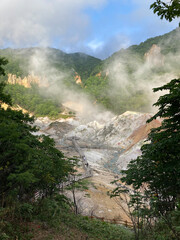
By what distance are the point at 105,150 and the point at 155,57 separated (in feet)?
434

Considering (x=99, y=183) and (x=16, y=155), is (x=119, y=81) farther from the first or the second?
(x=16, y=155)

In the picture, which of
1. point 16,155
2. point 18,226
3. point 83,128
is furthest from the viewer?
point 83,128

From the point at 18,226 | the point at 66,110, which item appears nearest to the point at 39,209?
the point at 18,226

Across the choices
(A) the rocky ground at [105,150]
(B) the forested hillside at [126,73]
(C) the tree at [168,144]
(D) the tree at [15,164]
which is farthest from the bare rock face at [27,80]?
(C) the tree at [168,144]

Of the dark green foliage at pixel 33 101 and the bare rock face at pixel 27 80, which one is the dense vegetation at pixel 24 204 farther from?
the bare rock face at pixel 27 80

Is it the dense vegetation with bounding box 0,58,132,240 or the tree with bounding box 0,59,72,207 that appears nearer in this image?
the tree with bounding box 0,59,72,207

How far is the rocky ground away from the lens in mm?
20802

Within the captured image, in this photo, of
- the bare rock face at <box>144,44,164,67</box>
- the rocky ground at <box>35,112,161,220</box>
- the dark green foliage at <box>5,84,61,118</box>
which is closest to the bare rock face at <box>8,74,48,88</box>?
the dark green foliage at <box>5,84,61,118</box>

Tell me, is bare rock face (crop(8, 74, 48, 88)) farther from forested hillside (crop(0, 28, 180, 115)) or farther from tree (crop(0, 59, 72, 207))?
tree (crop(0, 59, 72, 207))

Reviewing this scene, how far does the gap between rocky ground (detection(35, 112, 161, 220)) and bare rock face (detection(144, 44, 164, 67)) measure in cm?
9716

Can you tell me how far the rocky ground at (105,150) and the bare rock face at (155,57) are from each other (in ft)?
319

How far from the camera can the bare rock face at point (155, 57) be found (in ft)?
503

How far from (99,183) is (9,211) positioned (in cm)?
2105

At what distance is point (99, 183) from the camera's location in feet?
90.7
